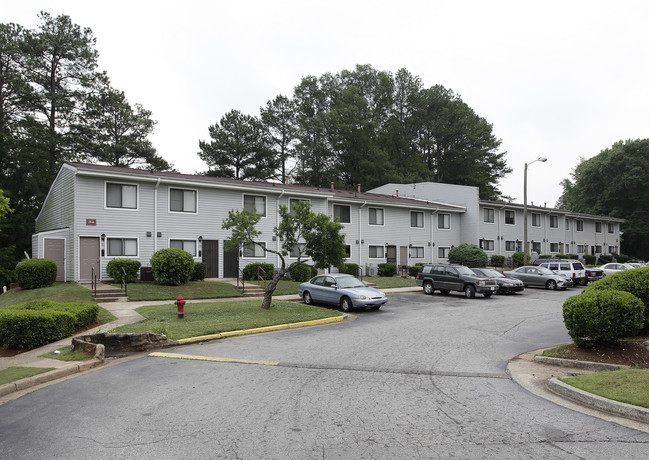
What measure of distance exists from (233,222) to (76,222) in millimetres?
10054

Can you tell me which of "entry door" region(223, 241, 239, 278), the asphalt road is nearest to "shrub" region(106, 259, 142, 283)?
"entry door" region(223, 241, 239, 278)

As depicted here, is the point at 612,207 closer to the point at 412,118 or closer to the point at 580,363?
the point at 412,118

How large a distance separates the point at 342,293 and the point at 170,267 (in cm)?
883

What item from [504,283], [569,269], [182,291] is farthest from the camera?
[569,269]

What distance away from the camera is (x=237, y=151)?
1999 inches

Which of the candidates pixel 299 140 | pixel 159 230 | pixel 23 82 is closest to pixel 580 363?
pixel 159 230

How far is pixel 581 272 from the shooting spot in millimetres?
28594

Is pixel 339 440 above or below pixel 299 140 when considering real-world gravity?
Answer: below

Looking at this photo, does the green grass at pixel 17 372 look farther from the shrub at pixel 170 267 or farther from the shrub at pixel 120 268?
the shrub at pixel 120 268

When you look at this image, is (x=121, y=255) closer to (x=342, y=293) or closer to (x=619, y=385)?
(x=342, y=293)

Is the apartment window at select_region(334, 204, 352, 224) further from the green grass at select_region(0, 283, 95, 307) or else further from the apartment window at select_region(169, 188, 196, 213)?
the green grass at select_region(0, 283, 95, 307)

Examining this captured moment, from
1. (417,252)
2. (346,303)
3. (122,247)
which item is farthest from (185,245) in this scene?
(417,252)

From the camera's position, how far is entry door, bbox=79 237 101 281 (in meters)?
21.0

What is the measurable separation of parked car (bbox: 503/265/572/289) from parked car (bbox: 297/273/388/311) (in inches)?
586
